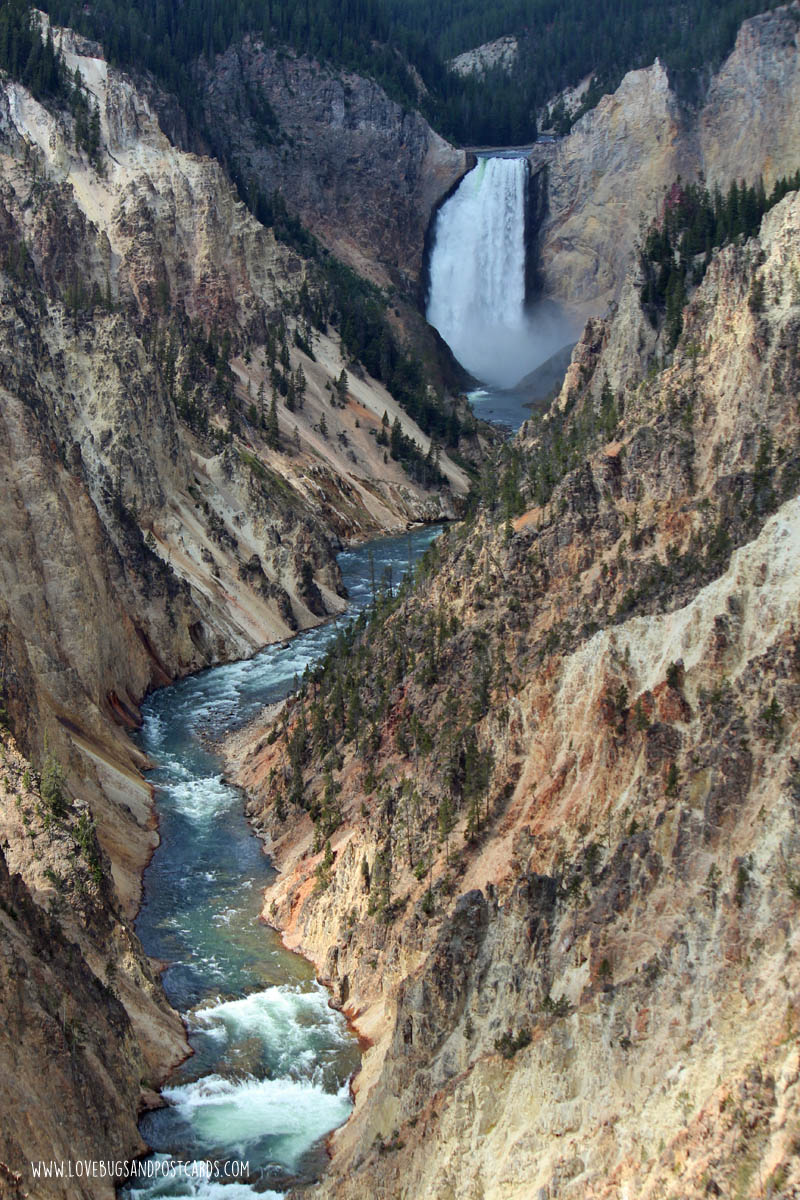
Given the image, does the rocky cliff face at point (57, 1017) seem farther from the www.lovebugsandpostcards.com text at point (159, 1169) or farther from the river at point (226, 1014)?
the river at point (226, 1014)

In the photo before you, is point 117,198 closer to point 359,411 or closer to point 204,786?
point 359,411

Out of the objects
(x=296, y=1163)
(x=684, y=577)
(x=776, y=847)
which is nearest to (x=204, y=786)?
(x=684, y=577)

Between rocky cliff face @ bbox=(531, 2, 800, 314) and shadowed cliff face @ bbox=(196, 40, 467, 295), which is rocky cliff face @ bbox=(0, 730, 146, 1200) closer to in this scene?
rocky cliff face @ bbox=(531, 2, 800, 314)

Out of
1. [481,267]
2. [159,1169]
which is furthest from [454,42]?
[159,1169]

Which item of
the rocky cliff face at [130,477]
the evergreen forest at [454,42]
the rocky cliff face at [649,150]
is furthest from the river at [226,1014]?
the rocky cliff face at [649,150]

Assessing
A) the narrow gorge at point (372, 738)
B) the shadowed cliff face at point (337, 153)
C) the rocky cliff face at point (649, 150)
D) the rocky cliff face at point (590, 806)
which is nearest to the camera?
the rocky cliff face at point (590, 806)
